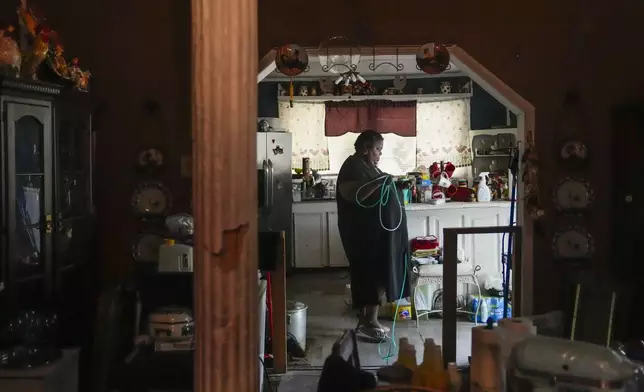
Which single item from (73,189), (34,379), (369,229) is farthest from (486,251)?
(34,379)

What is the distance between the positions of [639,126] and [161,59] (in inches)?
111

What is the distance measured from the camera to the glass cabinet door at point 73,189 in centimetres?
335

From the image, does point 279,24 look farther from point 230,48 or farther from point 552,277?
point 230,48

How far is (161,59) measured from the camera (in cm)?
371

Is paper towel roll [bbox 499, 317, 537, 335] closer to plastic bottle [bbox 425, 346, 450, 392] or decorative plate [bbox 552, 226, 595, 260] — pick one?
plastic bottle [bbox 425, 346, 450, 392]

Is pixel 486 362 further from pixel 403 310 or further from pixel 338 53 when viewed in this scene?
pixel 403 310

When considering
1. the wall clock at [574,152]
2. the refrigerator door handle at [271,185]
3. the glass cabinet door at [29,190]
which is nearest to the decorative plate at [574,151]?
the wall clock at [574,152]

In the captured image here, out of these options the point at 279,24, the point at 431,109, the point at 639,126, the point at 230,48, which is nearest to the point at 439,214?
the point at 431,109

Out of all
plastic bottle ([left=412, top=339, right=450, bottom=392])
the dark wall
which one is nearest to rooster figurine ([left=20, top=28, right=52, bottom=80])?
the dark wall

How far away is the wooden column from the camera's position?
4.05ft

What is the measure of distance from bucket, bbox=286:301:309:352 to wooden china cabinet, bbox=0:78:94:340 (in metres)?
1.29

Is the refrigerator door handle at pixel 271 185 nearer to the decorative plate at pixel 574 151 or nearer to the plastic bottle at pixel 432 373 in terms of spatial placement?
the decorative plate at pixel 574 151

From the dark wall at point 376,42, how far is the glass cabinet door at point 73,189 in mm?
199

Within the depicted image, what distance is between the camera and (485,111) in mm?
7289
